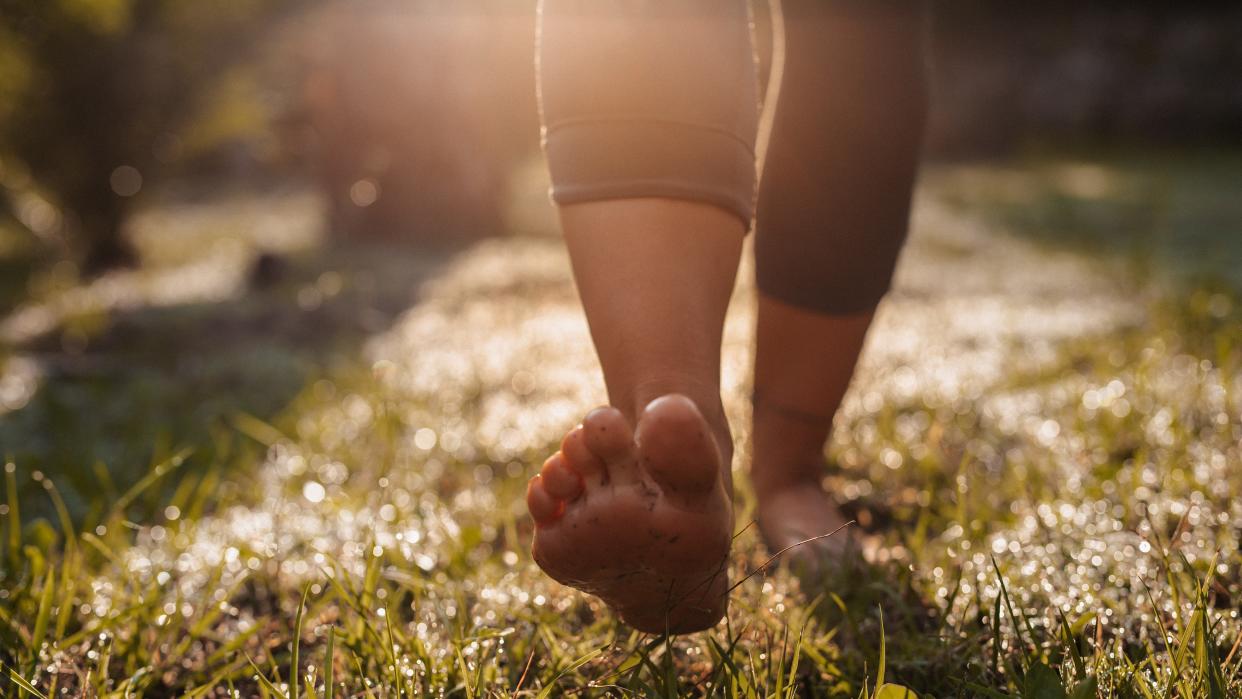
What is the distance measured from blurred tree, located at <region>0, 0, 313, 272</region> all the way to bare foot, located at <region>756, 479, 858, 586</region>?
3.76 meters

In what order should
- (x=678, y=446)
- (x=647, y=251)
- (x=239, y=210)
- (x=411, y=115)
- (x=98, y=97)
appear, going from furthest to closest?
1. (x=239, y=210)
2. (x=411, y=115)
3. (x=98, y=97)
4. (x=647, y=251)
5. (x=678, y=446)

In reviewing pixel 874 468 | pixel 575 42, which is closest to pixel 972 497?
pixel 874 468

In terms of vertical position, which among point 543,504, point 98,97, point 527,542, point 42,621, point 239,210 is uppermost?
point 543,504

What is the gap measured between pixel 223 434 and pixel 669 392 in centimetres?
125

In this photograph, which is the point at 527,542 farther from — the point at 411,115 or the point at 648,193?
the point at 411,115

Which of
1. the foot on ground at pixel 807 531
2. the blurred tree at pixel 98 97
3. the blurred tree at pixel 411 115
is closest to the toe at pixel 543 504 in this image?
the foot on ground at pixel 807 531

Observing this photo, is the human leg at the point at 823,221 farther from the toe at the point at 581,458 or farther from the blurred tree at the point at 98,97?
the blurred tree at the point at 98,97

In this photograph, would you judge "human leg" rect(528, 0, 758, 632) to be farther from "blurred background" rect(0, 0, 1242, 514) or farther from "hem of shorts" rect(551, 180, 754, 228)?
"blurred background" rect(0, 0, 1242, 514)

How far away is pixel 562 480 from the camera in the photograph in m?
0.73

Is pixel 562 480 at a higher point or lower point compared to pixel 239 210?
higher

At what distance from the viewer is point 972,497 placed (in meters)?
1.27

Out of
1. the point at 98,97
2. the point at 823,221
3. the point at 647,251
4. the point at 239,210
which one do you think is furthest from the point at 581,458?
the point at 239,210

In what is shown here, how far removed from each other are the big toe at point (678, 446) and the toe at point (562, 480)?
0.06 meters

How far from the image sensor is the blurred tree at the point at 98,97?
3.92 meters
